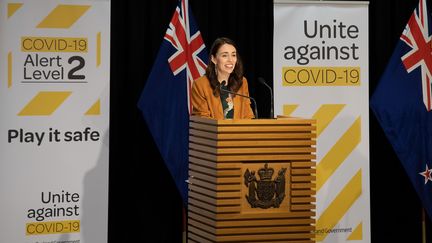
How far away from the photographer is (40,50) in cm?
579

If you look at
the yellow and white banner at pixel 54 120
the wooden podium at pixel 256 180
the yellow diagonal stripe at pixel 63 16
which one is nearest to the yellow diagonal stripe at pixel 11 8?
the yellow and white banner at pixel 54 120

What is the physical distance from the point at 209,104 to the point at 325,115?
174 cm

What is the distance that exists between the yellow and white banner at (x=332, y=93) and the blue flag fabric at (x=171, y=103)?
2.47 feet

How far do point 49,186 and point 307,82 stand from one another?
7.03ft

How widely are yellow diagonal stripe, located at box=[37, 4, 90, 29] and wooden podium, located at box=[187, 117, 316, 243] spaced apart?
1796 millimetres

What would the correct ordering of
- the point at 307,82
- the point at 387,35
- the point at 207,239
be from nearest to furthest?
the point at 207,239 < the point at 307,82 < the point at 387,35

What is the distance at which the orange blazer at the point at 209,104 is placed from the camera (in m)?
4.86

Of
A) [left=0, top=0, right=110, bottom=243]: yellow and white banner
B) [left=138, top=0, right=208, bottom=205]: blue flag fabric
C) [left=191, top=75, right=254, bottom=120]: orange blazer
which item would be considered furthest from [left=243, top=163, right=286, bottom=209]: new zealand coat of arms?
[left=0, top=0, right=110, bottom=243]: yellow and white banner

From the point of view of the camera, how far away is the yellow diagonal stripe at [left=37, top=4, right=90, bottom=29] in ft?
19.1

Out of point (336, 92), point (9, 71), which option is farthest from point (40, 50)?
point (336, 92)

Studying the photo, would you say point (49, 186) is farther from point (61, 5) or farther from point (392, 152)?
point (392, 152)

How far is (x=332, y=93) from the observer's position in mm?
6359

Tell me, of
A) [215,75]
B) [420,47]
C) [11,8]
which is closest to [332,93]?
[420,47]

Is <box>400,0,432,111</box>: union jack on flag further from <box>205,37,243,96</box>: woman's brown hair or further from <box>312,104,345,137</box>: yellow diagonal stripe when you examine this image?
<box>205,37,243,96</box>: woman's brown hair
